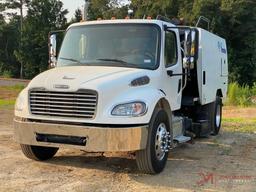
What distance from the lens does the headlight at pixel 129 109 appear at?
7449 mm

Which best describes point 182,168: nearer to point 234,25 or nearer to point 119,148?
point 119,148

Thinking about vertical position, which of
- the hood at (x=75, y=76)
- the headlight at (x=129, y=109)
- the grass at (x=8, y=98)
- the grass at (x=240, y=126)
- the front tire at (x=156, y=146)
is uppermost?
the hood at (x=75, y=76)

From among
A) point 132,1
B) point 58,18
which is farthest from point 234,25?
point 58,18

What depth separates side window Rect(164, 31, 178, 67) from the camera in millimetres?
8883

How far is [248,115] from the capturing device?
19.6 metres

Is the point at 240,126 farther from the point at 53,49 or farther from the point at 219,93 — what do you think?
the point at 53,49

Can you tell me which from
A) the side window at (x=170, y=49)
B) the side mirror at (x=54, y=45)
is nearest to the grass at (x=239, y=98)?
the side window at (x=170, y=49)

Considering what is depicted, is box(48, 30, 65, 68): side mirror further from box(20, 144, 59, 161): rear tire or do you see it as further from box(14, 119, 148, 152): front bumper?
box(14, 119, 148, 152): front bumper

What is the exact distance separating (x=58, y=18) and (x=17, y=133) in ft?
198

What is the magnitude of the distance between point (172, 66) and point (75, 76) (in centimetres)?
204

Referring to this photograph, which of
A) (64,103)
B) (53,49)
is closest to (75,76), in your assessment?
(64,103)

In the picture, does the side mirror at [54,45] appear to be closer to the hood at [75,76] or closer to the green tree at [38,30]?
the hood at [75,76]

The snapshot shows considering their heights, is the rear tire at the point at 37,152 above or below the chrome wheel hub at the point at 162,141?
below

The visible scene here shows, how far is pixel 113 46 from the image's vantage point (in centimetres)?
867
